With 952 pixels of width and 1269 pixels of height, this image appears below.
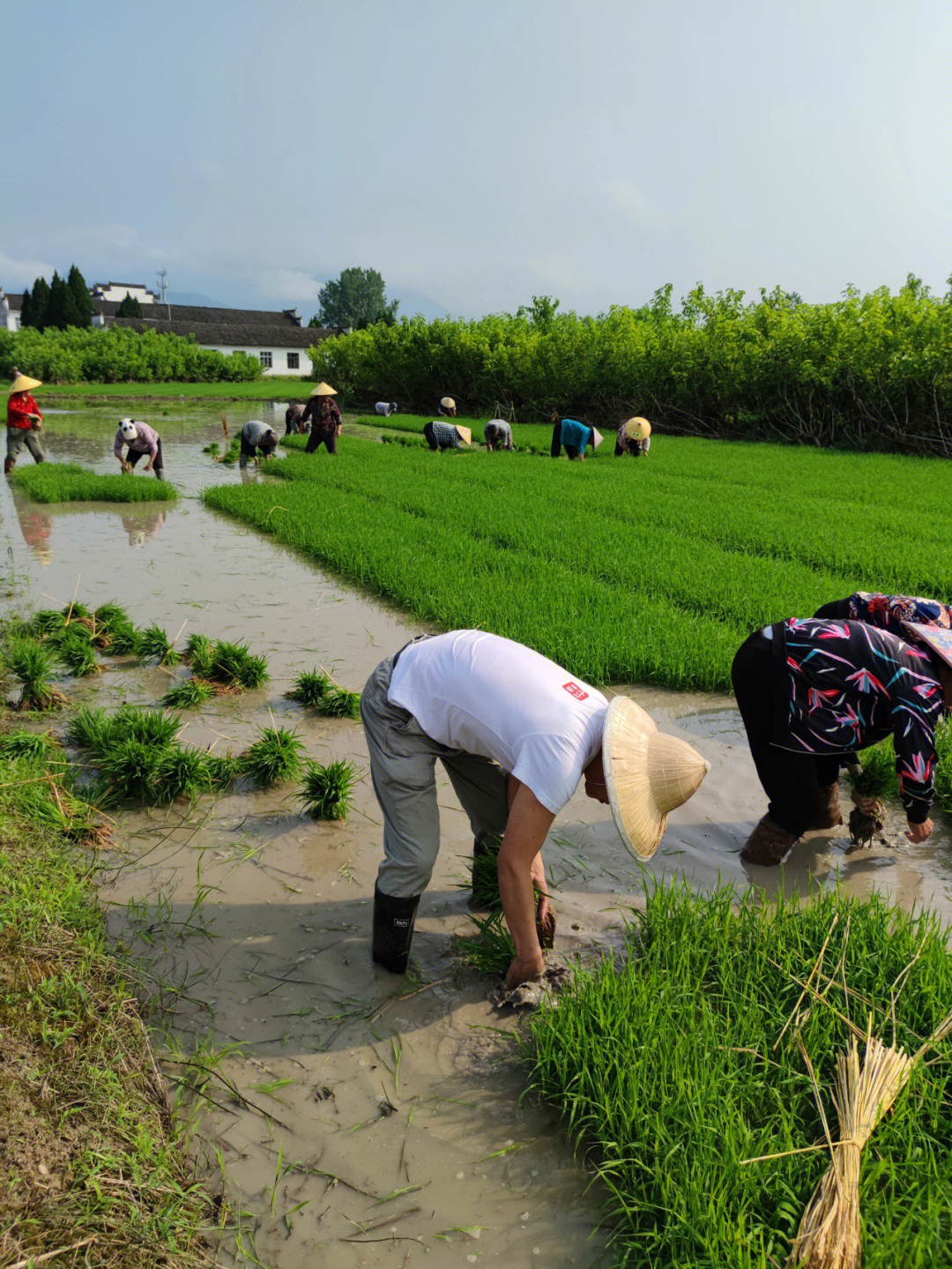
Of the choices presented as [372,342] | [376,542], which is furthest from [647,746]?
[372,342]

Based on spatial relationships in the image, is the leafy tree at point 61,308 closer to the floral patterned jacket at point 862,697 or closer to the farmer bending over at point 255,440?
the farmer bending over at point 255,440

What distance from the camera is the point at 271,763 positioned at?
3906 millimetres

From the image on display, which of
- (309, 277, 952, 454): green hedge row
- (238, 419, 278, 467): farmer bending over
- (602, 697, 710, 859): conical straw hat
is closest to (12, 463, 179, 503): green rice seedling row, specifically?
(238, 419, 278, 467): farmer bending over

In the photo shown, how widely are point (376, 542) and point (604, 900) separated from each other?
5745mm

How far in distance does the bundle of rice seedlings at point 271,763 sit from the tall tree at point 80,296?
54.8 metres

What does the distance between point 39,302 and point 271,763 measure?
57918 mm

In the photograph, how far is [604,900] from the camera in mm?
3135

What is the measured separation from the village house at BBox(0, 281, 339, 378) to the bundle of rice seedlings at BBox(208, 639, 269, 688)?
140 ft

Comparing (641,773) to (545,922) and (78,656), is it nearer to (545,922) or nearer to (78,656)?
(545,922)

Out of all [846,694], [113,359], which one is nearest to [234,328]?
[113,359]

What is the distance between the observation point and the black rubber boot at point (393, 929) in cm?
260

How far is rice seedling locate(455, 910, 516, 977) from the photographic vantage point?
266cm

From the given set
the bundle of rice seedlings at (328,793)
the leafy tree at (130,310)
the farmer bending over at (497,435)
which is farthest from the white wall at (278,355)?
the bundle of rice seedlings at (328,793)

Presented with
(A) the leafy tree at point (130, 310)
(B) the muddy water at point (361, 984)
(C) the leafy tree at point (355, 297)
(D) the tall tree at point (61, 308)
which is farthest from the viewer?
(C) the leafy tree at point (355, 297)
